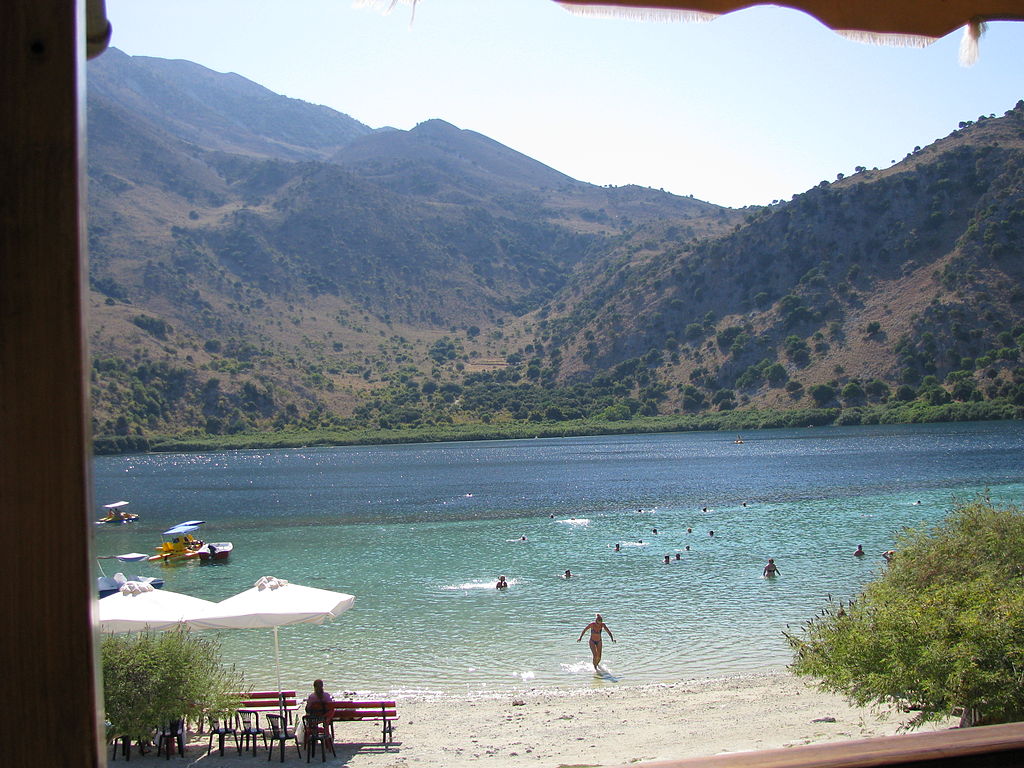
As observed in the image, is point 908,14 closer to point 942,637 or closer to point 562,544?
point 942,637

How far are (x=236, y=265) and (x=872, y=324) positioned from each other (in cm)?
10168

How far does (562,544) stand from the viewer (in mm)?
34750

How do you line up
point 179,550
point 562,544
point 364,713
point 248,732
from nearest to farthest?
point 248,732 → point 364,713 → point 562,544 → point 179,550

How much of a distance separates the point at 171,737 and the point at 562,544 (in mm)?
25065

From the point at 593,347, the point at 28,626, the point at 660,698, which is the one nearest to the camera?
the point at 28,626

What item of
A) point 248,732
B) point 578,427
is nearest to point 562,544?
point 248,732

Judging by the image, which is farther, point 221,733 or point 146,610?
point 146,610

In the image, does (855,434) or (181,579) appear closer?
Result: (181,579)

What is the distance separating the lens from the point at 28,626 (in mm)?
1008

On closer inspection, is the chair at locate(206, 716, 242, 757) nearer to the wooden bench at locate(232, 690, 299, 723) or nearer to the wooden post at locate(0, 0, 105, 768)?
the wooden bench at locate(232, 690, 299, 723)

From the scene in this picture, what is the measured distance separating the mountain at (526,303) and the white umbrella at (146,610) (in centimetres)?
7088

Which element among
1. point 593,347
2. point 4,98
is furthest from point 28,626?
point 593,347

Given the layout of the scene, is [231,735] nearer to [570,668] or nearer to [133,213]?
[570,668]

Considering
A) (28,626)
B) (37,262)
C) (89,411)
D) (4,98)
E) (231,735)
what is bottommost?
(231,735)
